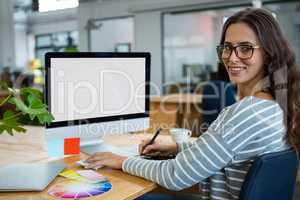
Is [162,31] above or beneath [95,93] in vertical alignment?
above

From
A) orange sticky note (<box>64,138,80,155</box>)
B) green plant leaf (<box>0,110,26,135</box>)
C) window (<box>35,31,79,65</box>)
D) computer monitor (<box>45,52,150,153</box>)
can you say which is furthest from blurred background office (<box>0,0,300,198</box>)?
green plant leaf (<box>0,110,26,135</box>)

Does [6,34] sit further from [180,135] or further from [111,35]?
[180,135]

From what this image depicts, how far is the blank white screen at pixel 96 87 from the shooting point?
1.46 meters

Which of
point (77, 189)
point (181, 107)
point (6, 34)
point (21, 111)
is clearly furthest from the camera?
point (6, 34)

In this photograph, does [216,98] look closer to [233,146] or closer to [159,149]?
[159,149]

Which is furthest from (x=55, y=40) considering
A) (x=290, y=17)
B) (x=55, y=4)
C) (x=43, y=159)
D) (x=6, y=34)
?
(x=43, y=159)

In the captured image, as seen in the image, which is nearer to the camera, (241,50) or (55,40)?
(241,50)

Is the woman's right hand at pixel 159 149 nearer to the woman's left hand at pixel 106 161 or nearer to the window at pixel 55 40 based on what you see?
the woman's left hand at pixel 106 161

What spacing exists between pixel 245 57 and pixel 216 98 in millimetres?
2278

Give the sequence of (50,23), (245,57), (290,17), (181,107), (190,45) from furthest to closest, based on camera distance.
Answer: (50,23)
(190,45)
(290,17)
(181,107)
(245,57)

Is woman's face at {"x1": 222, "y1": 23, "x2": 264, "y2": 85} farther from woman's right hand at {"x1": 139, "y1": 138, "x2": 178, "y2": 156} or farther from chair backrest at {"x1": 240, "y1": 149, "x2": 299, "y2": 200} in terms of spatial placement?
woman's right hand at {"x1": 139, "y1": 138, "x2": 178, "y2": 156}

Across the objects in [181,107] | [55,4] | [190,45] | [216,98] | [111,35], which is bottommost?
[181,107]

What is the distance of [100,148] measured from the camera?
1610 millimetres

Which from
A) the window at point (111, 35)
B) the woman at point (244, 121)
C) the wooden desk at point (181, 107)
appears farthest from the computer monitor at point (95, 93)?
the window at point (111, 35)
